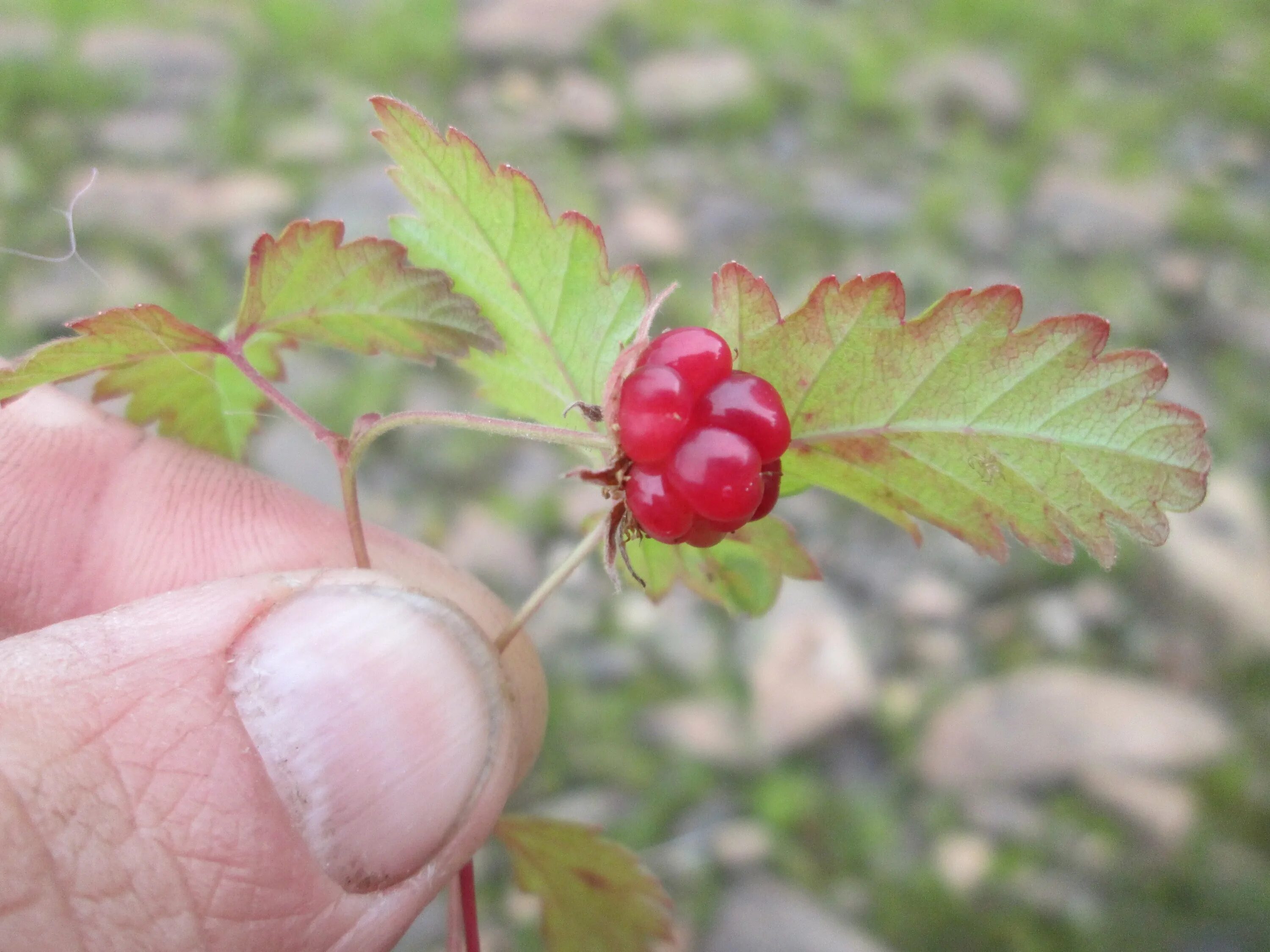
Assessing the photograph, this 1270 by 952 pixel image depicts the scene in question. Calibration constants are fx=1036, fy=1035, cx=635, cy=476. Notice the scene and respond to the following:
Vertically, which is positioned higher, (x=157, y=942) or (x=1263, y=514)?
(x=157, y=942)

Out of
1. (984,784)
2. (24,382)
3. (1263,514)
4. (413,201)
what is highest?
(413,201)

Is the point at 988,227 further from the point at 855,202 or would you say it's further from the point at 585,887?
the point at 585,887

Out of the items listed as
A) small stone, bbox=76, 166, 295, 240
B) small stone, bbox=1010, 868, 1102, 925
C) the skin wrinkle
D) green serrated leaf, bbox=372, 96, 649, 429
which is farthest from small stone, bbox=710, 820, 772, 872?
small stone, bbox=76, 166, 295, 240

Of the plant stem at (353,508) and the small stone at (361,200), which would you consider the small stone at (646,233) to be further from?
the plant stem at (353,508)

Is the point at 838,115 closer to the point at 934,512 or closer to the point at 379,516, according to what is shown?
the point at 379,516

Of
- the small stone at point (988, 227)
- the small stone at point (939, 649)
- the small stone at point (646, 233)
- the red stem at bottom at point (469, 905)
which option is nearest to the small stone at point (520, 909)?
the red stem at bottom at point (469, 905)

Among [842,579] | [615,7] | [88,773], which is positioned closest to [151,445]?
[88,773]

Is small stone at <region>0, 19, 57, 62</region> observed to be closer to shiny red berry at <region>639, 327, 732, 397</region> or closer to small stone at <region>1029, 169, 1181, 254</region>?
small stone at <region>1029, 169, 1181, 254</region>
